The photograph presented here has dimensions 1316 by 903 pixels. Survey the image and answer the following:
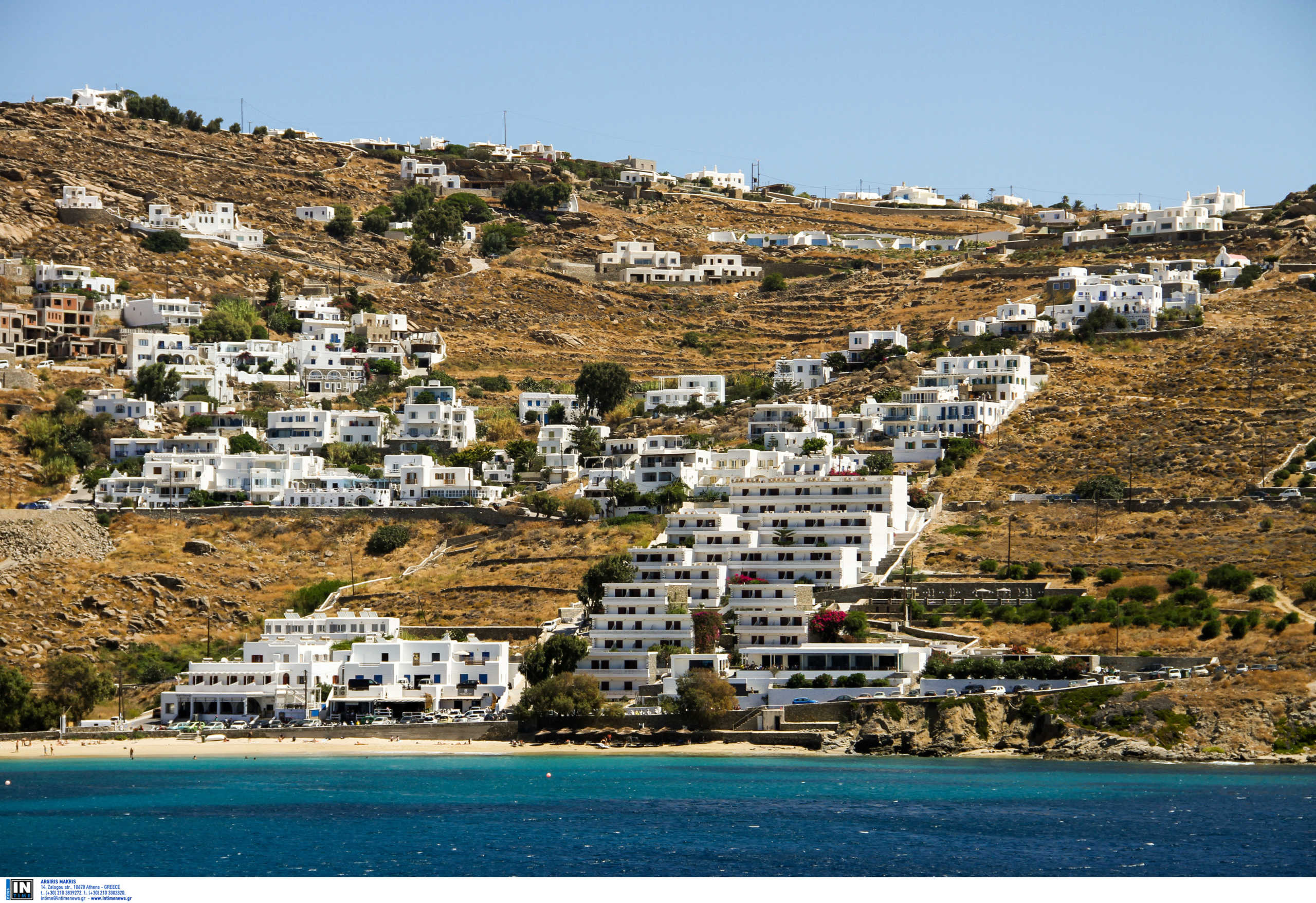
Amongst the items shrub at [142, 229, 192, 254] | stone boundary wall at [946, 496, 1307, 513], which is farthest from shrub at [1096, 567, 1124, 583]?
shrub at [142, 229, 192, 254]

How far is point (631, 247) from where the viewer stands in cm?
15412

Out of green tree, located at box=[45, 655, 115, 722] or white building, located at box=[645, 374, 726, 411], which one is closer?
green tree, located at box=[45, 655, 115, 722]

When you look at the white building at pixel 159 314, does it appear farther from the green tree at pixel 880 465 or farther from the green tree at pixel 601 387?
the green tree at pixel 880 465

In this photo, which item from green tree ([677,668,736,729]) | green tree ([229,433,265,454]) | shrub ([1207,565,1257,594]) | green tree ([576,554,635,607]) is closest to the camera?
green tree ([677,668,736,729])

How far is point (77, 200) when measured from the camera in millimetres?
141625

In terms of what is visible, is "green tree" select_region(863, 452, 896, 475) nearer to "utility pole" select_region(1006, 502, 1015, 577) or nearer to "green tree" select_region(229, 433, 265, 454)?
"utility pole" select_region(1006, 502, 1015, 577)

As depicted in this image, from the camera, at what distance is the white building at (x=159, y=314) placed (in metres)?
126

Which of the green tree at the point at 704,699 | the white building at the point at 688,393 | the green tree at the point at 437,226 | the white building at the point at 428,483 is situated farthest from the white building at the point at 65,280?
the green tree at the point at 704,699

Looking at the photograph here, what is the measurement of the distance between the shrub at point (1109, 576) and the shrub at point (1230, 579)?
3793 mm

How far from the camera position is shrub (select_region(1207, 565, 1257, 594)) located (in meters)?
82.7

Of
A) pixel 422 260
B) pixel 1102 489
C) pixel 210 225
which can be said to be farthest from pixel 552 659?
pixel 210 225

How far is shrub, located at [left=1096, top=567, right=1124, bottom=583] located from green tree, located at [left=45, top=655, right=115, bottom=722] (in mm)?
43081

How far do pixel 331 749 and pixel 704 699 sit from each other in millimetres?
15194

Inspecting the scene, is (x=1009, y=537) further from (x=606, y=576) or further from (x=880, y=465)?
(x=606, y=576)
